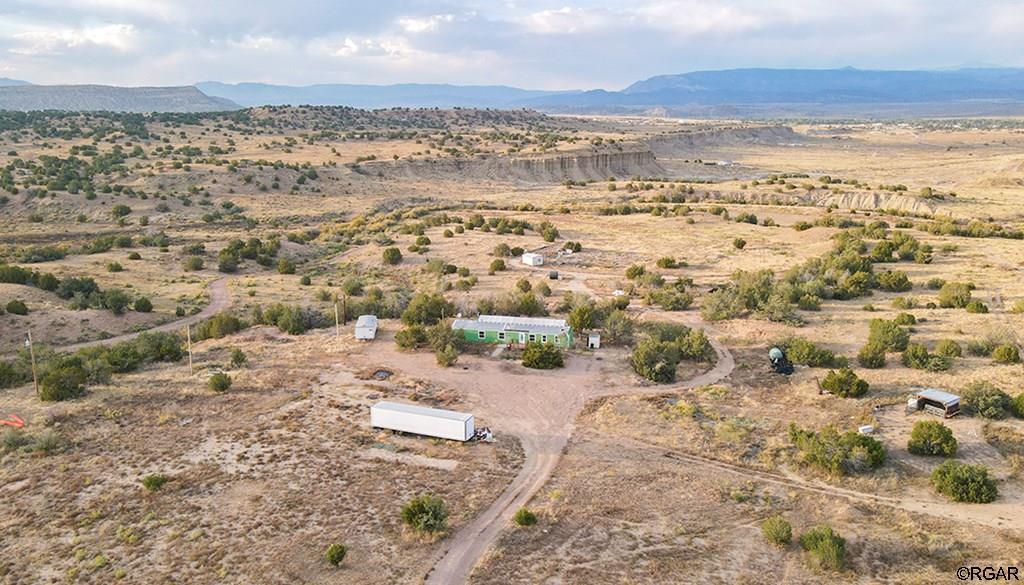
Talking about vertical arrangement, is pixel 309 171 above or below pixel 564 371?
above

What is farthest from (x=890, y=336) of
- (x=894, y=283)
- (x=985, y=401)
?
(x=894, y=283)

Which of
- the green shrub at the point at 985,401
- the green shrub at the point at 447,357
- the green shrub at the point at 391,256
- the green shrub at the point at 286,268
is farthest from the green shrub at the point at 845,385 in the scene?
the green shrub at the point at 286,268

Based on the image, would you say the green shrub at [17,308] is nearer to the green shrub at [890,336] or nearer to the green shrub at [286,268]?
the green shrub at [286,268]

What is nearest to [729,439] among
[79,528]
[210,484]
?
[210,484]

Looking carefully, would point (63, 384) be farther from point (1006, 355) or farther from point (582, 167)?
point (582, 167)

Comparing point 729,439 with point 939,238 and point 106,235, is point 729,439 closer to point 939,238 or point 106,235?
point 939,238

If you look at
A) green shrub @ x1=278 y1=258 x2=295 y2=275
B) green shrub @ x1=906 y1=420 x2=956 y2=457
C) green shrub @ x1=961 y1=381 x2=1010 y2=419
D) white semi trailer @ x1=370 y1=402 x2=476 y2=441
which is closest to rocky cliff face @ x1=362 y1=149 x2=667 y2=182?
green shrub @ x1=278 y1=258 x2=295 y2=275
